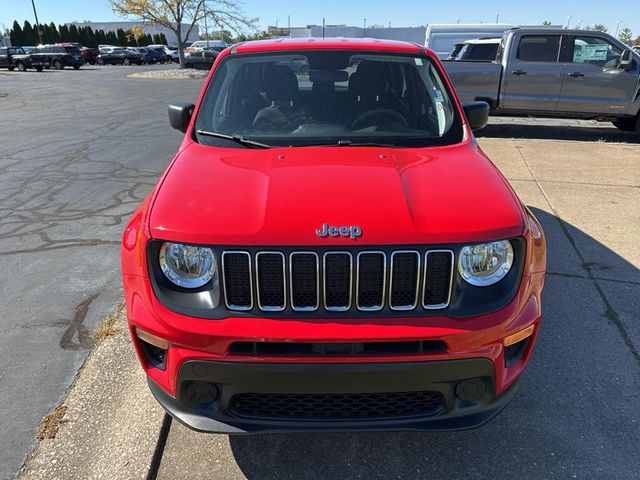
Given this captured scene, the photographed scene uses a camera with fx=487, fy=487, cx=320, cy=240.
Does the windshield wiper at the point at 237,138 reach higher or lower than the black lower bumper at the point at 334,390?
higher

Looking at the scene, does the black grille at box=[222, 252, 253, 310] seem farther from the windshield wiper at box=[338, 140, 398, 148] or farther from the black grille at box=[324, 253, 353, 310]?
the windshield wiper at box=[338, 140, 398, 148]

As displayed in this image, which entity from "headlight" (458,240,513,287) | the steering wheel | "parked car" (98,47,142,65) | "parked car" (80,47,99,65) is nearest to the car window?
the steering wheel

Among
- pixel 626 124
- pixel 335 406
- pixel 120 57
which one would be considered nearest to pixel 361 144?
pixel 335 406

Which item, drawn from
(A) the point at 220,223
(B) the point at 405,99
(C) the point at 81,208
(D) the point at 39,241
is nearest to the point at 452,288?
(A) the point at 220,223

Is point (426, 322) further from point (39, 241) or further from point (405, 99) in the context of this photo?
point (39, 241)

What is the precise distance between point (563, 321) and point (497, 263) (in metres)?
1.78

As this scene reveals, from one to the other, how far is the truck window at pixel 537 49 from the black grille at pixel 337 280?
996 cm

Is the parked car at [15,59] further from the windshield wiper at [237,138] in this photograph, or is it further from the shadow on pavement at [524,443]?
the shadow on pavement at [524,443]

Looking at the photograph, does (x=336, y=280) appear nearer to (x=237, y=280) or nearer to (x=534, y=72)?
(x=237, y=280)

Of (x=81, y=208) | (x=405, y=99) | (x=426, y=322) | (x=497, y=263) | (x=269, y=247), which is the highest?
(x=405, y=99)

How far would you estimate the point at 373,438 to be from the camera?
2496 mm

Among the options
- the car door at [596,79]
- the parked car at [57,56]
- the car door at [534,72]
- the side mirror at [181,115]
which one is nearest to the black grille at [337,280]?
the side mirror at [181,115]

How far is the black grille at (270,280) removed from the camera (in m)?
1.95

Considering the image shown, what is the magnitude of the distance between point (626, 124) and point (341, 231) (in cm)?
1165
